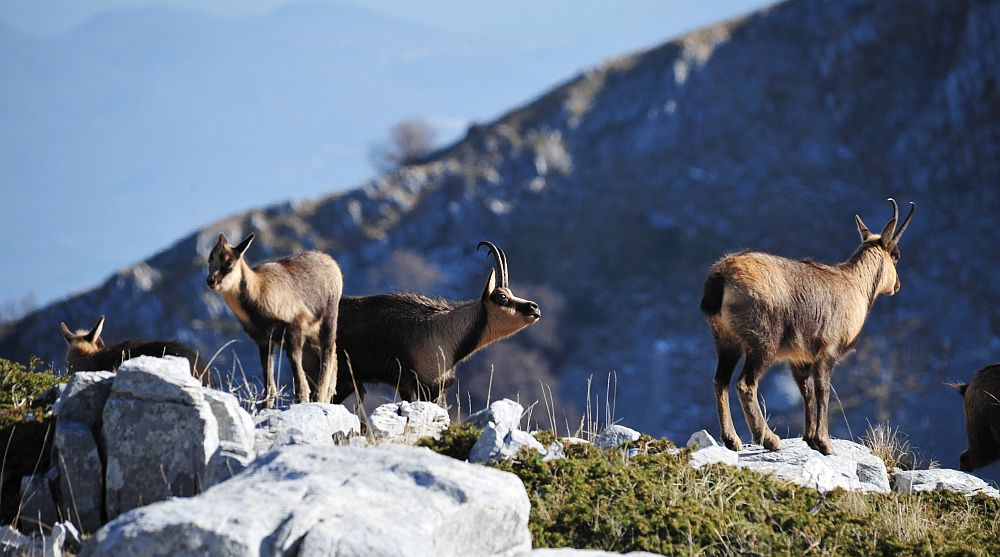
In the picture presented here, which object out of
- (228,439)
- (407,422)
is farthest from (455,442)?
(228,439)

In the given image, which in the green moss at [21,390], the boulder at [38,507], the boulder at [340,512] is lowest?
the boulder at [38,507]

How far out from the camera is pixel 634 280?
8450 cm

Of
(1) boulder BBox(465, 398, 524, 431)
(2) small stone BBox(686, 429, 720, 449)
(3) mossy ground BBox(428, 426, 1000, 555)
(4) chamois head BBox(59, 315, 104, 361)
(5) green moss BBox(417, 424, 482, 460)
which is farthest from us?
(4) chamois head BBox(59, 315, 104, 361)

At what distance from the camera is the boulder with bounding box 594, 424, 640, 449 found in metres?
8.66

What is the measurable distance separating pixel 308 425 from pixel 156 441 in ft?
4.17

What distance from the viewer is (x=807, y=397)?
34.6 feet

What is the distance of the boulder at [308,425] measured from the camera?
24.4ft

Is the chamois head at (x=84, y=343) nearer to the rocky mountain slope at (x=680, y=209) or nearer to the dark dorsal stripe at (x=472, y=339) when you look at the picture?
the dark dorsal stripe at (x=472, y=339)

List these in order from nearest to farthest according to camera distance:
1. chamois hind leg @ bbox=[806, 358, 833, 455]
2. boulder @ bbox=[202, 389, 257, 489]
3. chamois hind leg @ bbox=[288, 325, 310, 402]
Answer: boulder @ bbox=[202, 389, 257, 489] → chamois hind leg @ bbox=[806, 358, 833, 455] → chamois hind leg @ bbox=[288, 325, 310, 402]

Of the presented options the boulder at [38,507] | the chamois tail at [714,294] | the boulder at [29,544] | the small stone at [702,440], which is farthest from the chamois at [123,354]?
the chamois tail at [714,294]

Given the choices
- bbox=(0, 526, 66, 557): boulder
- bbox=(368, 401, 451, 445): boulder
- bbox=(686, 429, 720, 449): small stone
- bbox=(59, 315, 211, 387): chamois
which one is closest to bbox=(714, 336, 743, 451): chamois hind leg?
bbox=(686, 429, 720, 449): small stone

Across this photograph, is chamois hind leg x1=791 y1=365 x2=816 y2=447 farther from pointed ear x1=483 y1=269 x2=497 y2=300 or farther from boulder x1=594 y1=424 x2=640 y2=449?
pointed ear x1=483 y1=269 x2=497 y2=300

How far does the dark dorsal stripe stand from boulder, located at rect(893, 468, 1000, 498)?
4.03 meters

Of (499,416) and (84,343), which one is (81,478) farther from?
(84,343)
